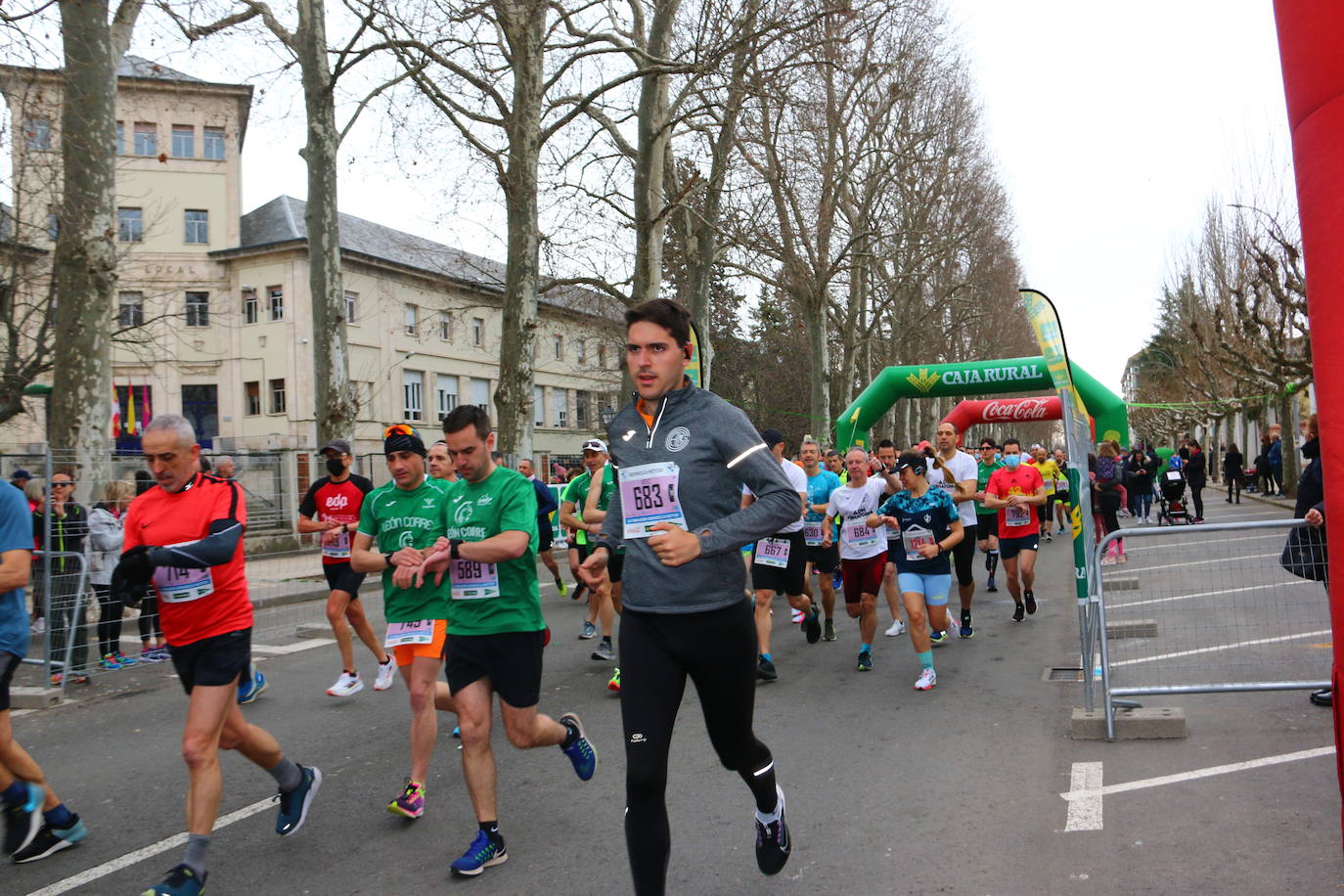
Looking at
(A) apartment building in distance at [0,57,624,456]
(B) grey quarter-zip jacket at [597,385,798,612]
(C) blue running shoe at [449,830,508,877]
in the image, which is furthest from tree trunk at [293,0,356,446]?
(A) apartment building in distance at [0,57,624,456]

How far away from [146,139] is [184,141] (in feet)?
5.21

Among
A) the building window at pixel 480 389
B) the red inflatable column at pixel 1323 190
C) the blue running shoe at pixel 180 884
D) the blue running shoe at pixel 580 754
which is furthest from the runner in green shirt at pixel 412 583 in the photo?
the building window at pixel 480 389

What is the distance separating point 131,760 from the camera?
6402mm

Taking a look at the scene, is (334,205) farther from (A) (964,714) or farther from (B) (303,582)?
(A) (964,714)

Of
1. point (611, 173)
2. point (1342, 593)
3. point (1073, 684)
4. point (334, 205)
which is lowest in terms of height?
point (1073, 684)

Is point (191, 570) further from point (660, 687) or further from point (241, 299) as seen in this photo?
point (241, 299)

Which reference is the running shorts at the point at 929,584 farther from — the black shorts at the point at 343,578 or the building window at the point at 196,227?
the building window at the point at 196,227

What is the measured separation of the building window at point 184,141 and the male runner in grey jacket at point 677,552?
45127 millimetres

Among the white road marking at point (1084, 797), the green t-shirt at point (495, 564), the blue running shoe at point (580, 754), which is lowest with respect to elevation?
the white road marking at point (1084, 797)

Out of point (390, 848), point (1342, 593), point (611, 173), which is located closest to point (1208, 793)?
point (1342, 593)

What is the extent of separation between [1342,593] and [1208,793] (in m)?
3.41

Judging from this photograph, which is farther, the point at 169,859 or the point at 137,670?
the point at 137,670

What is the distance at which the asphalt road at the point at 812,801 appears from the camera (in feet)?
13.4

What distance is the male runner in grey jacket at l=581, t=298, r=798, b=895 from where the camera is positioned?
10.6 feet
